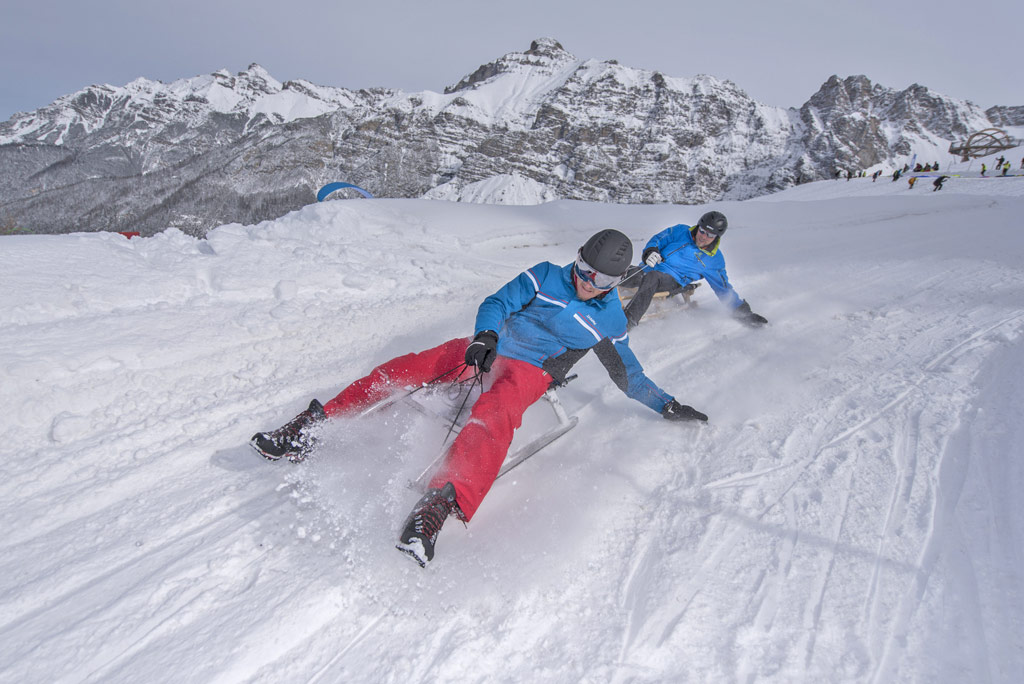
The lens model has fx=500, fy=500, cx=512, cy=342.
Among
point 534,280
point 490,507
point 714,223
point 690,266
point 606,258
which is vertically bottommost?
point 490,507

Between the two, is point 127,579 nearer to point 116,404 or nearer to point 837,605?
point 116,404

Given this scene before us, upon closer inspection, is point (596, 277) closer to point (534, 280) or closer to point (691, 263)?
point (534, 280)

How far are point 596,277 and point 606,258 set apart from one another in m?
0.13

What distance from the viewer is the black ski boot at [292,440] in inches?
99.4

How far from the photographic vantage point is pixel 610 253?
2.96 meters

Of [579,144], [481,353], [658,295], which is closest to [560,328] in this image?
[481,353]

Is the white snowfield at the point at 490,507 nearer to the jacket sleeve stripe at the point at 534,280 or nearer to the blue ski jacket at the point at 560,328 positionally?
the blue ski jacket at the point at 560,328

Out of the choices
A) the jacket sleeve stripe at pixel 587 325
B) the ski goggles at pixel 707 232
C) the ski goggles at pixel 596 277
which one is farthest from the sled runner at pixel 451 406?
the ski goggles at pixel 707 232

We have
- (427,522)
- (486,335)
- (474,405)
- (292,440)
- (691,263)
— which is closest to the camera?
(427,522)

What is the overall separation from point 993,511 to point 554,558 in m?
2.07

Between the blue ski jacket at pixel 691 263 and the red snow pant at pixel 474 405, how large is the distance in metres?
3.15

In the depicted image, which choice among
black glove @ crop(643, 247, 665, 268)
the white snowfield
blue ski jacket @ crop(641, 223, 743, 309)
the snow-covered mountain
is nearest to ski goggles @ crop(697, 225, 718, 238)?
blue ski jacket @ crop(641, 223, 743, 309)

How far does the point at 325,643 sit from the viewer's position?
1840 millimetres

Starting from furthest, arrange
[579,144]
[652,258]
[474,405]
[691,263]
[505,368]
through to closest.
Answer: [579,144] < [691,263] < [652,258] < [505,368] < [474,405]
